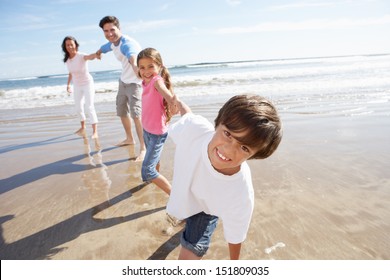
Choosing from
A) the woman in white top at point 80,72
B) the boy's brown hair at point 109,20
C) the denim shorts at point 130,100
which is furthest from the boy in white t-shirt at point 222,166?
the woman in white top at point 80,72

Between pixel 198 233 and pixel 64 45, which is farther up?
pixel 64 45

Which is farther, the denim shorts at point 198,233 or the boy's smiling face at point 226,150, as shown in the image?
the denim shorts at point 198,233

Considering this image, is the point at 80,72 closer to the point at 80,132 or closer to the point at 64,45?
the point at 64,45

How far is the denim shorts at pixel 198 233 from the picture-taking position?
1.74 m

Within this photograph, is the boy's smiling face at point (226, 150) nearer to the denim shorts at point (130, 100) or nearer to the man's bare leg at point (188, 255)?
the man's bare leg at point (188, 255)

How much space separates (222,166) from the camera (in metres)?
1.48

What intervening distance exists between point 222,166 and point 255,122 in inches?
11.9

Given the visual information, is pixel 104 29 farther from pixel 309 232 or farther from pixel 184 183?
pixel 309 232

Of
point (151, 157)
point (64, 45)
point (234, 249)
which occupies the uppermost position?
point (64, 45)

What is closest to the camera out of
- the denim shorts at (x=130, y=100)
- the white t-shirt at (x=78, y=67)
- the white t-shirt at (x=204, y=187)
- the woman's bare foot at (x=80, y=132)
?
the white t-shirt at (x=204, y=187)

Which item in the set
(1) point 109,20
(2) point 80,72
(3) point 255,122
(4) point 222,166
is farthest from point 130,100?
(3) point 255,122

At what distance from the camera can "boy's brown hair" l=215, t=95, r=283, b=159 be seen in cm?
135

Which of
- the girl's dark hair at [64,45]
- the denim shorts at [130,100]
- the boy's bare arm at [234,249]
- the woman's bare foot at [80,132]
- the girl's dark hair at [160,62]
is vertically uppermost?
the girl's dark hair at [64,45]

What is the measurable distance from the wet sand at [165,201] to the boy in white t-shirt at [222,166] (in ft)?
1.77
